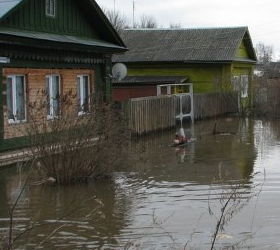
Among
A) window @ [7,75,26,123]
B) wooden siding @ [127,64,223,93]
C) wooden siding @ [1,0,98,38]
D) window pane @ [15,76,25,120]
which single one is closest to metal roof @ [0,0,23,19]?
wooden siding @ [1,0,98,38]

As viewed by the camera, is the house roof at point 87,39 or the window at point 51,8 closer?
the house roof at point 87,39

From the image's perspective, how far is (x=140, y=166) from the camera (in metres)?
14.1

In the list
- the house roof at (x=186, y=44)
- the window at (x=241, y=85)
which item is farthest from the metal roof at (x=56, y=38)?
the window at (x=241, y=85)

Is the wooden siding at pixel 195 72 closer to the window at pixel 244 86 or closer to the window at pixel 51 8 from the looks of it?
the window at pixel 244 86

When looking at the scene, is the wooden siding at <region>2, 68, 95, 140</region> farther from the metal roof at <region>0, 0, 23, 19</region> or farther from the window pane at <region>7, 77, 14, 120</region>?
the metal roof at <region>0, 0, 23, 19</region>

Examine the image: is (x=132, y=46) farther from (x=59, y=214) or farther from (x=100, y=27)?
(x=59, y=214)

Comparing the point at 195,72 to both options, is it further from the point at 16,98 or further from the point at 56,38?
the point at 16,98

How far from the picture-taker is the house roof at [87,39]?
14.9 metres

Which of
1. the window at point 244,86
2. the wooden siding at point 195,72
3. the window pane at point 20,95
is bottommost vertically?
the window pane at point 20,95

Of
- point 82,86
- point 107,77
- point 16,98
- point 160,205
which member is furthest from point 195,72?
point 160,205

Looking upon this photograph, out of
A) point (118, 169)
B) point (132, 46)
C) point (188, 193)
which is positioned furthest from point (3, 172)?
point (132, 46)

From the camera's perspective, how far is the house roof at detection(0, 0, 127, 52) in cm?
1488

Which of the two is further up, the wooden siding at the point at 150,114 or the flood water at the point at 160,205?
the wooden siding at the point at 150,114

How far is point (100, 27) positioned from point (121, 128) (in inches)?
365
